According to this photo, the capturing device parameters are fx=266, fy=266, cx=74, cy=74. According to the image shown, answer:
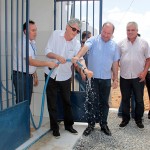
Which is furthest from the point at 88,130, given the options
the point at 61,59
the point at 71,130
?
the point at 61,59

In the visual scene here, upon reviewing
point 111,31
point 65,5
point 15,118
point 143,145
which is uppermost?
point 65,5

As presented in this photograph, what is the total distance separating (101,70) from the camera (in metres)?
3.47

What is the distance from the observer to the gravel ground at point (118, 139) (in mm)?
3135

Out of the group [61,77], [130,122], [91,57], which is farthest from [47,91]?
[130,122]

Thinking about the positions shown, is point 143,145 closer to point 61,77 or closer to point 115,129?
point 115,129

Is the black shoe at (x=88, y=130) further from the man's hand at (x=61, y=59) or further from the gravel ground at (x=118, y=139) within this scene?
the man's hand at (x=61, y=59)

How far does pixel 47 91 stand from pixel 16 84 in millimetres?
447

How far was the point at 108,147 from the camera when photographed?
312 cm

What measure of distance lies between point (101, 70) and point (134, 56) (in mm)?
644

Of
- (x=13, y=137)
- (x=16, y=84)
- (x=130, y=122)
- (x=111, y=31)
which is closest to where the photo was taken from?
(x=13, y=137)

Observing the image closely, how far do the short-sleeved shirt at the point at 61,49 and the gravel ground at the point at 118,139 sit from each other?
0.85 m

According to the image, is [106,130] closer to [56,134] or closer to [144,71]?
[56,134]

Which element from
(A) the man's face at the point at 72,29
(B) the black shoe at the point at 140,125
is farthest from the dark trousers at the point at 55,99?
(B) the black shoe at the point at 140,125

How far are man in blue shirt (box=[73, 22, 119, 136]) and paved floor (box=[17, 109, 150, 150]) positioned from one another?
0.15 m
